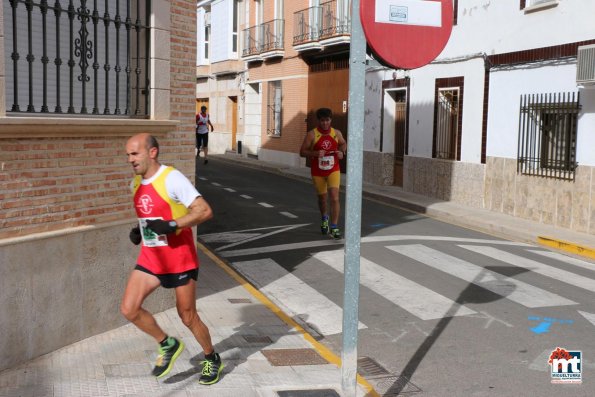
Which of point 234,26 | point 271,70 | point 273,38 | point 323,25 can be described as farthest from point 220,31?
point 323,25

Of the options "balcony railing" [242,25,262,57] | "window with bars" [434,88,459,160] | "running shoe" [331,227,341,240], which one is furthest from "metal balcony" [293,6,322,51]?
"running shoe" [331,227,341,240]

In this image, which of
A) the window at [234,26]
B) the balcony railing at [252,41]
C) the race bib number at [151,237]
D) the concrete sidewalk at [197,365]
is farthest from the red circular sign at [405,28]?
the window at [234,26]

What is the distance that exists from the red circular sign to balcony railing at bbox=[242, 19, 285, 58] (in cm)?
2590

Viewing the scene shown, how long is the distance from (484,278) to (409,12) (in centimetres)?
532

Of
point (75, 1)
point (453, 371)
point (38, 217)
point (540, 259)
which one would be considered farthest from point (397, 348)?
point (540, 259)

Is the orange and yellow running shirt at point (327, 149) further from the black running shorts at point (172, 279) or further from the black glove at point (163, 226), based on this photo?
the black glove at point (163, 226)

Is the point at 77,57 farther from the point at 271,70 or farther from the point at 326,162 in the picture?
the point at 271,70

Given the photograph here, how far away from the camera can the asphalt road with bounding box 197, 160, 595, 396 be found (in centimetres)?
602

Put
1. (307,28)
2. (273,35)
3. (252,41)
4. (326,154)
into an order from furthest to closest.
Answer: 1. (252,41)
2. (273,35)
3. (307,28)
4. (326,154)

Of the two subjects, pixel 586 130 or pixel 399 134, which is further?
pixel 399 134

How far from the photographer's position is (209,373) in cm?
547

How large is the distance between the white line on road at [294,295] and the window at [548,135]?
21.7 ft

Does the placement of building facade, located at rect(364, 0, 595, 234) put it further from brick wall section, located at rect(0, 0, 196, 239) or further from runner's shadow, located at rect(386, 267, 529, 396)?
brick wall section, located at rect(0, 0, 196, 239)

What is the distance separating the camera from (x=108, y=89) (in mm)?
7000
